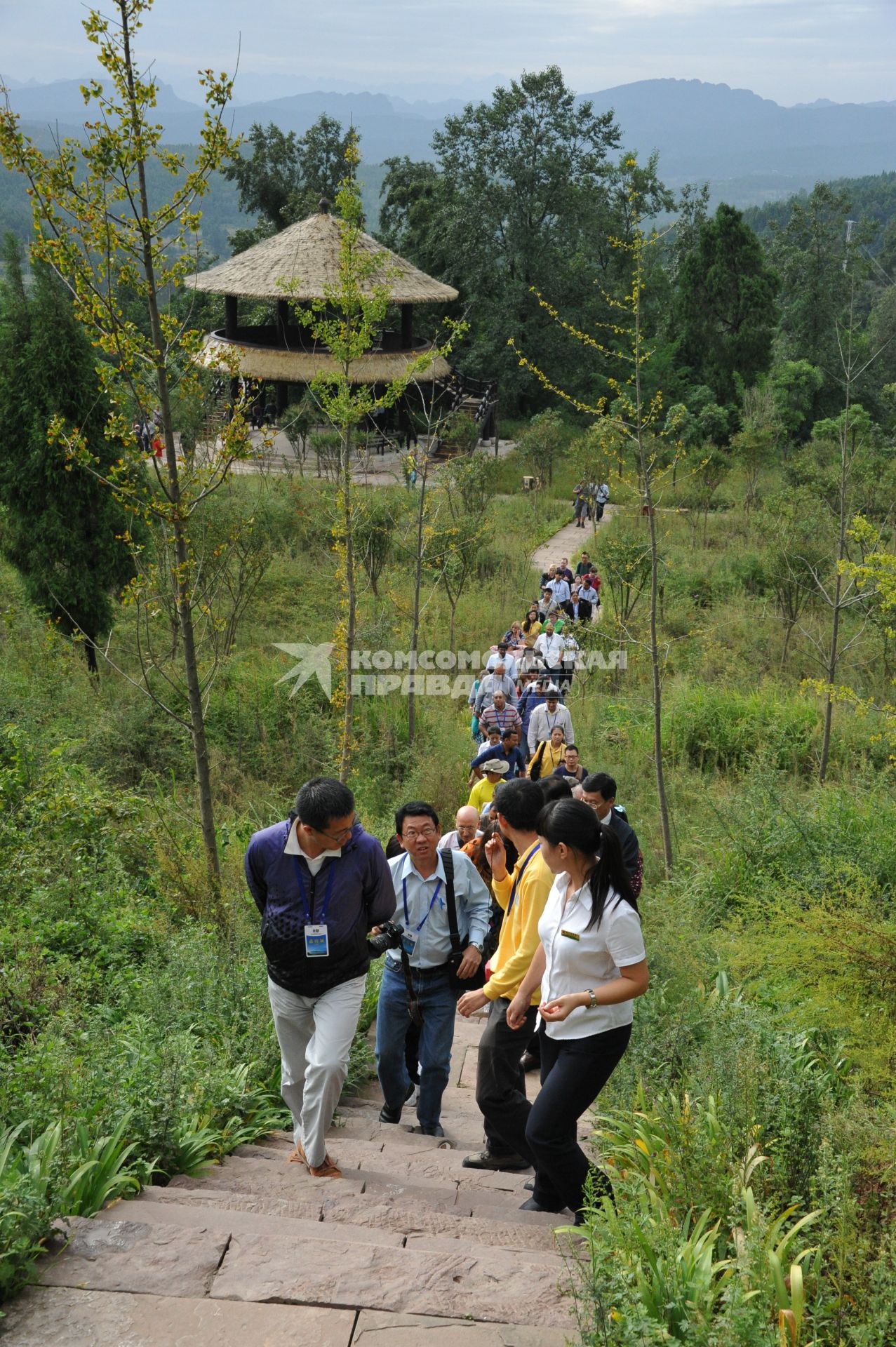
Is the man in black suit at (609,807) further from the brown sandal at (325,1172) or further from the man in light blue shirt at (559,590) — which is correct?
the man in light blue shirt at (559,590)

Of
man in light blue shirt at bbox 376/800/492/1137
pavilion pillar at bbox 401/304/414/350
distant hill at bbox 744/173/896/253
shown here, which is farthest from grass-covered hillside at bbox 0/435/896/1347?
distant hill at bbox 744/173/896/253

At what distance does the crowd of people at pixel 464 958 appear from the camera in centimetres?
344

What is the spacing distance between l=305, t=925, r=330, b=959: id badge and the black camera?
1.23ft

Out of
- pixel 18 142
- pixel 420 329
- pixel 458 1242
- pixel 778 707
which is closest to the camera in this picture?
pixel 458 1242

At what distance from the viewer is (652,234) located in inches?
307

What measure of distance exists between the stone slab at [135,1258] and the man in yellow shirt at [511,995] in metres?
1.34

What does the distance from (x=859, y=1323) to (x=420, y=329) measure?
32768 millimetres

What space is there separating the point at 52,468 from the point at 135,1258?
1111cm

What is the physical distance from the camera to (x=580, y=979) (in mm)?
3465

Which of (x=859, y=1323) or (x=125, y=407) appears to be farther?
(x=125, y=407)

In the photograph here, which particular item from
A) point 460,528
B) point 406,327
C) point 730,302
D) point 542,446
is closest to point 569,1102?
point 460,528

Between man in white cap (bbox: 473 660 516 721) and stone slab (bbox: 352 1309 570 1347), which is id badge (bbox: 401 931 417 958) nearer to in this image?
stone slab (bbox: 352 1309 570 1347)

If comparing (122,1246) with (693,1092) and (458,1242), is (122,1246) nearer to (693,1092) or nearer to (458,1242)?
(458,1242)

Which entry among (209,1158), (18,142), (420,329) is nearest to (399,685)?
(18,142)
